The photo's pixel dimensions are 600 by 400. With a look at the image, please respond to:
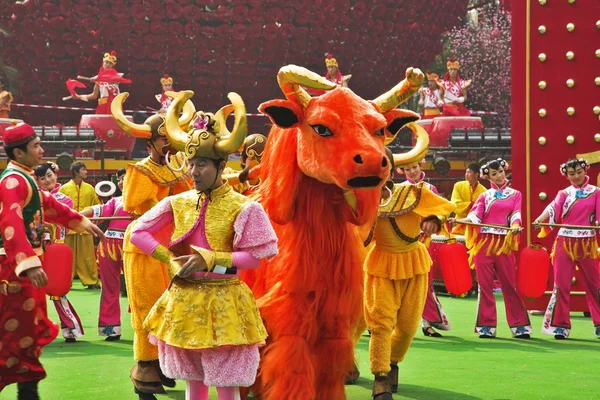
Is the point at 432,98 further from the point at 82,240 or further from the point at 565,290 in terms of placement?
the point at 565,290

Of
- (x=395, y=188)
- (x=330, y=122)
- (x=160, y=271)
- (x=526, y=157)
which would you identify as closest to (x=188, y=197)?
(x=330, y=122)

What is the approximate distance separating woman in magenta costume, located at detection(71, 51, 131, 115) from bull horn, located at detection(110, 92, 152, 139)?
48.2ft

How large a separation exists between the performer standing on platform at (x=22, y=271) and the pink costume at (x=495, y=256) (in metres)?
4.41

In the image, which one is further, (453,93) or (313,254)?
(453,93)

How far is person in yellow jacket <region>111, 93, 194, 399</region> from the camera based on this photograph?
625cm

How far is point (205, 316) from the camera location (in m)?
4.77

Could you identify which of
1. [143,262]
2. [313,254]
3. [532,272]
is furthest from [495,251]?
[313,254]

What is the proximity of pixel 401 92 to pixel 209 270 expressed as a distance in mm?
1664

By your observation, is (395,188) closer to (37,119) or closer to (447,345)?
(447,345)

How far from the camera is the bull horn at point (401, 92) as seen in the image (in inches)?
225

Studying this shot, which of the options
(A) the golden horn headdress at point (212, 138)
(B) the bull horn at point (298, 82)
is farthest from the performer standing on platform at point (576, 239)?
(A) the golden horn headdress at point (212, 138)

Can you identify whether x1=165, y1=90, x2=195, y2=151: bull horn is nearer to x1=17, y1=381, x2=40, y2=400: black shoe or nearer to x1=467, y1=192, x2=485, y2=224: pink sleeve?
x1=17, y1=381, x2=40, y2=400: black shoe

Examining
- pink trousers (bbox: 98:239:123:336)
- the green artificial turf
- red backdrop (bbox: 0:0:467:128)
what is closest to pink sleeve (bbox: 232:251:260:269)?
the green artificial turf

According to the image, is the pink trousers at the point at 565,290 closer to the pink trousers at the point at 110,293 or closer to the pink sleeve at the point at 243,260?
the pink trousers at the point at 110,293
